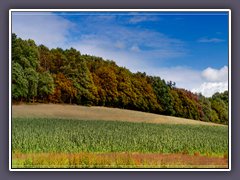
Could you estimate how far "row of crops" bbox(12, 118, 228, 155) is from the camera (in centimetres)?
860

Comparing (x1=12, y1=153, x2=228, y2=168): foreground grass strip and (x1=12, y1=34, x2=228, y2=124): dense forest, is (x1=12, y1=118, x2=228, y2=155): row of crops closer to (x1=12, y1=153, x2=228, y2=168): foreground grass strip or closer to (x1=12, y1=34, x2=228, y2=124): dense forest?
(x1=12, y1=153, x2=228, y2=168): foreground grass strip

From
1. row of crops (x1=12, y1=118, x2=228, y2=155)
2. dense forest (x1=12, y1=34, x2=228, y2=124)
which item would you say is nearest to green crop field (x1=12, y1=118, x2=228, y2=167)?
row of crops (x1=12, y1=118, x2=228, y2=155)

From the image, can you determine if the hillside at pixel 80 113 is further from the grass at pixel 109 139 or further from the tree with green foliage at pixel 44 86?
the tree with green foliage at pixel 44 86

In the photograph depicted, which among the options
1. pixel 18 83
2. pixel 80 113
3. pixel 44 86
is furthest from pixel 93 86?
pixel 18 83

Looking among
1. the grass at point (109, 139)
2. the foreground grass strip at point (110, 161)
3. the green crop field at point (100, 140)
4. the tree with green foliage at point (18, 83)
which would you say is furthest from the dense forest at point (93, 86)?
the foreground grass strip at point (110, 161)

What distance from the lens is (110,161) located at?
28.1ft

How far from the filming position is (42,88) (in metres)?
8.69

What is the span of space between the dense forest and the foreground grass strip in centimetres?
54

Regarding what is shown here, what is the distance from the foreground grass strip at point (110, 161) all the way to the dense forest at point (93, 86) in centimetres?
54

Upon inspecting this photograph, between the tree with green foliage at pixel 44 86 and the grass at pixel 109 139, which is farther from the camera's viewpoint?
the tree with green foliage at pixel 44 86

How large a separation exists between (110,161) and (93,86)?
94 cm

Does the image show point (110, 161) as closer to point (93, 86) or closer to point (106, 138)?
point (106, 138)

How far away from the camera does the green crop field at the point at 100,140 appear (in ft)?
28.1
